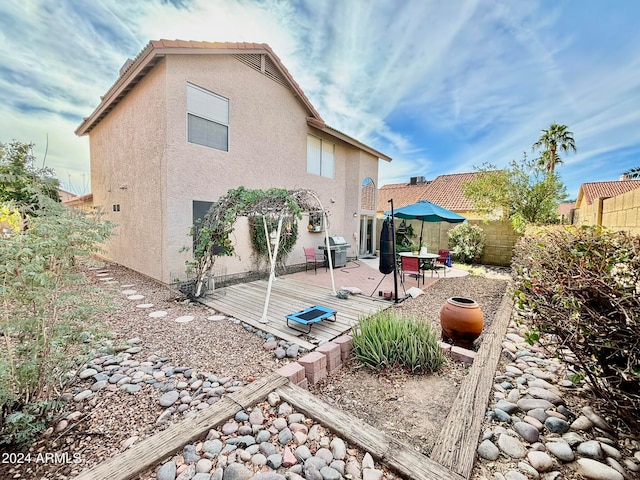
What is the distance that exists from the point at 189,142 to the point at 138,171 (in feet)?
8.22

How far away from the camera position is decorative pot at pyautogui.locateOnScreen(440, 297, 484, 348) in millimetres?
4402

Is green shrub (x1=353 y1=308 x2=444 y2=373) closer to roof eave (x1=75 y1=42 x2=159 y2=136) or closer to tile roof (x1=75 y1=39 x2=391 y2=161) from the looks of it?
tile roof (x1=75 y1=39 x2=391 y2=161)

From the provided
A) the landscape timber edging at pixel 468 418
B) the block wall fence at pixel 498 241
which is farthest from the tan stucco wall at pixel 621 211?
the block wall fence at pixel 498 241

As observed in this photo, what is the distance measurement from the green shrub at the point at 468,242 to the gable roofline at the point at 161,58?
32.9 ft

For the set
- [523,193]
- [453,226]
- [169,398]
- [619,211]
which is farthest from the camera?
[453,226]

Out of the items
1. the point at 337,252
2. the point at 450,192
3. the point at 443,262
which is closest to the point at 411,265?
the point at 337,252

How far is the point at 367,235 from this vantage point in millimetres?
17031

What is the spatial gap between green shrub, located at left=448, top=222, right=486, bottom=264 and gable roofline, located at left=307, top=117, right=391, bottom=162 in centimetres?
611

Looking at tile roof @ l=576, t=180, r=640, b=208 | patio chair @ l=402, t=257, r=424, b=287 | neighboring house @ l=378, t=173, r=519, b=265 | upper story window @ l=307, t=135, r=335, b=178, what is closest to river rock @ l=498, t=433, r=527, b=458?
patio chair @ l=402, t=257, r=424, b=287

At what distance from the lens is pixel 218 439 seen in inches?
90.7

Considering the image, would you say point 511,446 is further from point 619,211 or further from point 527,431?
point 619,211

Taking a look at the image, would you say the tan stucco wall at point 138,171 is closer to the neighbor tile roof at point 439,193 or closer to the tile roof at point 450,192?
the neighbor tile roof at point 439,193

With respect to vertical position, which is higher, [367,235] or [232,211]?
[232,211]

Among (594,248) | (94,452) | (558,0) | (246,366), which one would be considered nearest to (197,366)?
(246,366)
